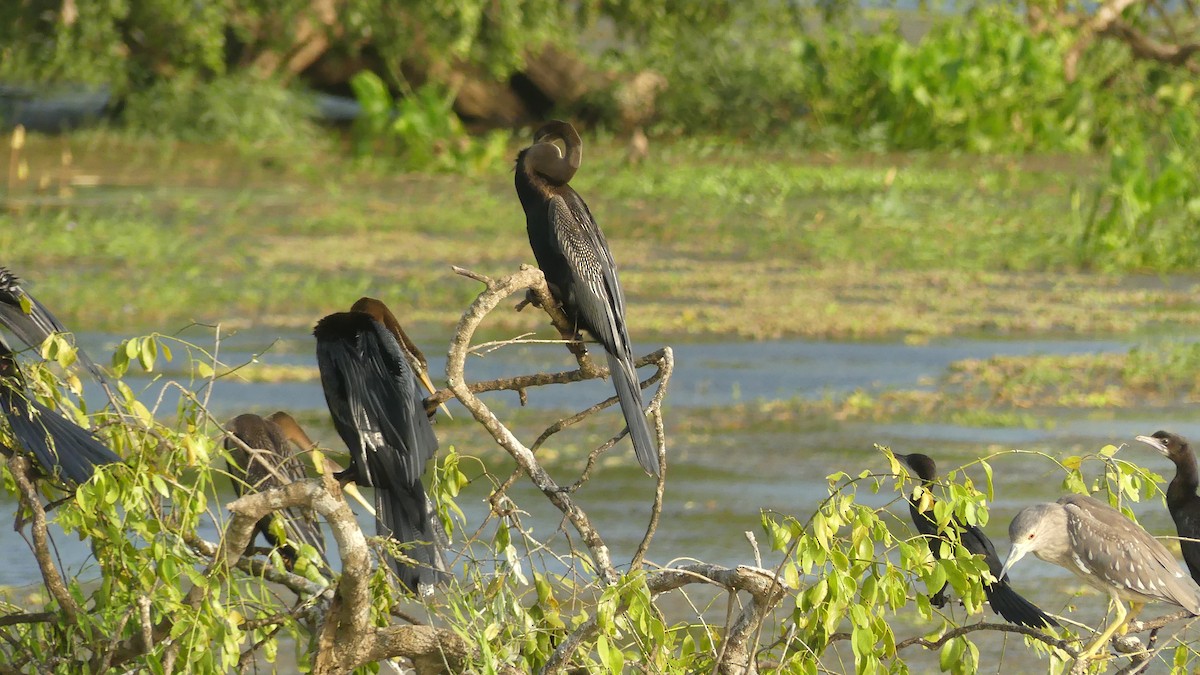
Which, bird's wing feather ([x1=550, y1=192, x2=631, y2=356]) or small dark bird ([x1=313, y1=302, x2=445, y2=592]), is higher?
bird's wing feather ([x1=550, y1=192, x2=631, y2=356])

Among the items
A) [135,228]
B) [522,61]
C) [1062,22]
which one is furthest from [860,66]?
[135,228]

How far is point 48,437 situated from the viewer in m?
3.27

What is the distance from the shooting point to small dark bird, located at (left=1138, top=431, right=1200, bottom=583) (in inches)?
179

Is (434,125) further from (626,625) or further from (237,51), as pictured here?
(626,625)

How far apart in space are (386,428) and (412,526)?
0.76 feet

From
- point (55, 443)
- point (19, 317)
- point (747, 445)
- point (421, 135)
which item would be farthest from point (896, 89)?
point (55, 443)

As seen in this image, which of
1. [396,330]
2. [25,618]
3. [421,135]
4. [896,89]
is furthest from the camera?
[896,89]

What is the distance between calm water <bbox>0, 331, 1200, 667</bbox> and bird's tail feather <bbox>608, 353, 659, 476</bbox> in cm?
189

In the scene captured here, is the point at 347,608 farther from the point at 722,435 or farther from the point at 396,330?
the point at 722,435

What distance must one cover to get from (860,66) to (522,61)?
3.77m

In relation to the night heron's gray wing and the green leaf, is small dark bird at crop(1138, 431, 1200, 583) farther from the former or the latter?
the green leaf

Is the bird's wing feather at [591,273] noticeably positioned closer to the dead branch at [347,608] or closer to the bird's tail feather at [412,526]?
the bird's tail feather at [412,526]

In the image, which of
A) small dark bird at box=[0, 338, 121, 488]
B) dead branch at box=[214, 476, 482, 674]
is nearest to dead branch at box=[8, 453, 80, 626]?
small dark bird at box=[0, 338, 121, 488]

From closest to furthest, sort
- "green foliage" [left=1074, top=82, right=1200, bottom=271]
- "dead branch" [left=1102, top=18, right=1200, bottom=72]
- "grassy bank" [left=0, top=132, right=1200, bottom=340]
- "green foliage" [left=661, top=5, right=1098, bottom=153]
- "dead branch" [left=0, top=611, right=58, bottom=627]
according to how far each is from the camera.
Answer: "dead branch" [left=0, top=611, right=58, bottom=627], "grassy bank" [left=0, top=132, right=1200, bottom=340], "green foliage" [left=1074, top=82, right=1200, bottom=271], "dead branch" [left=1102, top=18, right=1200, bottom=72], "green foliage" [left=661, top=5, right=1098, bottom=153]
